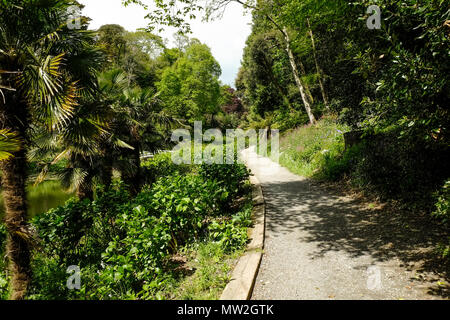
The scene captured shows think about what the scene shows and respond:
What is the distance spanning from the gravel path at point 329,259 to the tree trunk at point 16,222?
3.25 m

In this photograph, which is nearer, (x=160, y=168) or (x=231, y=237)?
(x=231, y=237)

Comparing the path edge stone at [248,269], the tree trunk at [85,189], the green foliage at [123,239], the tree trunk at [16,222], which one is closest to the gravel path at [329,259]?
the path edge stone at [248,269]

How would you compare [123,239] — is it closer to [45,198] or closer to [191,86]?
[45,198]

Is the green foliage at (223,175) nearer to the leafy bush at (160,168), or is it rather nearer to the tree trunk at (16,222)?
the tree trunk at (16,222)

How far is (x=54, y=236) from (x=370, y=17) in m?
5.53

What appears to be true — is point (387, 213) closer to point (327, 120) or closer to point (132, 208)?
point (132, 208)

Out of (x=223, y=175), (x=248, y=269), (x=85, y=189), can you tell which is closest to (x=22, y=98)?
(x=223, y=175)

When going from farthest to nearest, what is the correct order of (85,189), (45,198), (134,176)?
(45,198), (134,176), (85,189)

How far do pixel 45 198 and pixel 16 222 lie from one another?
13.5 metres

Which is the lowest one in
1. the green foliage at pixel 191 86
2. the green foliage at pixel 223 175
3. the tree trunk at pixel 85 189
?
the tree trunk at pixel 85 189

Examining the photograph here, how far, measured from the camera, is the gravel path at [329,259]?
9.29 feet

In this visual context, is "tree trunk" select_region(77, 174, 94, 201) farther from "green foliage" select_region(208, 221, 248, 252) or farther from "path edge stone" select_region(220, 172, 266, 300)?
"path edge stone" select_region(220, 172, 266, 300)

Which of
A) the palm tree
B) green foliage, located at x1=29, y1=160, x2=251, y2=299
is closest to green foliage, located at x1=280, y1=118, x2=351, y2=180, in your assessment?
green foliage, located at x1=29, y1=160, x2=251, y2=299

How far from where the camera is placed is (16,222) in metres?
3.38
